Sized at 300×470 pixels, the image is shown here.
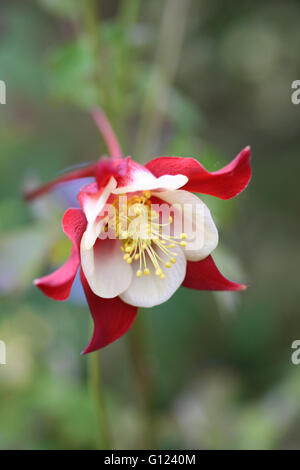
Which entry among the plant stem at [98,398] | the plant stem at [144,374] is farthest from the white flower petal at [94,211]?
the plant stem at [144,374]

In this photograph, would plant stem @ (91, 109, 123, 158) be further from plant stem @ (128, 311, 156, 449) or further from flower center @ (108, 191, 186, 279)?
plant stem @ (128, 311, 156, 449)

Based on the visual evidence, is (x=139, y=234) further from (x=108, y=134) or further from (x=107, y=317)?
(x=108, y=134)

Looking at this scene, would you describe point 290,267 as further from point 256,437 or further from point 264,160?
point 256,437

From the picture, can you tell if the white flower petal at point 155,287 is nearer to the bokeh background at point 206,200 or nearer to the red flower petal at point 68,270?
the red flower petal at point 68,270

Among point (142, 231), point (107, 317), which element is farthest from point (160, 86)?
point (107, 317)
